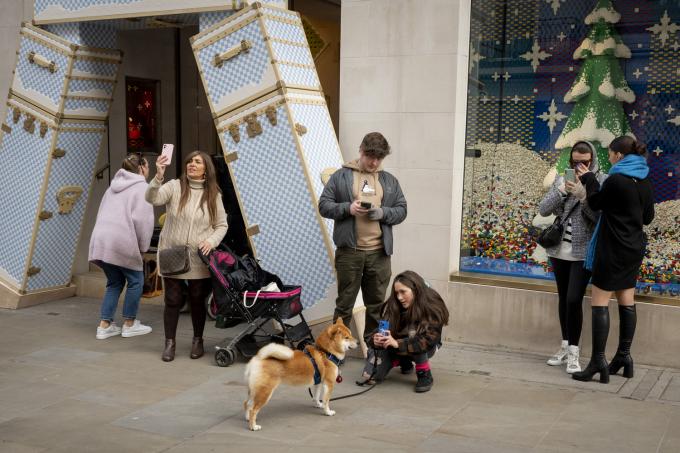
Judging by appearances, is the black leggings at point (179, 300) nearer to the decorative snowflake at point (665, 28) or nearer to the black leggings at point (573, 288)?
the black leggings at point (573, 288)

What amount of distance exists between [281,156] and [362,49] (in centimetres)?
132

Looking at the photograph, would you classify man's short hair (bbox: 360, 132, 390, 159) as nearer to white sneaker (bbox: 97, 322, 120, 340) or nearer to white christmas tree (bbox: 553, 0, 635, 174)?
white christmas tree (bbox: 553, 0, 635, 174)

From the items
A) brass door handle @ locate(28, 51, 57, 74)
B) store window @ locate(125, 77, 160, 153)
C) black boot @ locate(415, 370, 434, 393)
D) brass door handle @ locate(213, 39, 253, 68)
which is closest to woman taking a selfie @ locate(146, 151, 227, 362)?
brass door handle @ locate(213, 39, 253, 68)

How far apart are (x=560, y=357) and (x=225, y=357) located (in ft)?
8.90

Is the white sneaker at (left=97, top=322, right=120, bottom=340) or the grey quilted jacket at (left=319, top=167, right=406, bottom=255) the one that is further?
the white sneaker at (left=97, top=322, right=120, bottom=340)

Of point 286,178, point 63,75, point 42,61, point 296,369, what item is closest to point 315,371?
point 296,369

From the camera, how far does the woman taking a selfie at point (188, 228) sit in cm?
630

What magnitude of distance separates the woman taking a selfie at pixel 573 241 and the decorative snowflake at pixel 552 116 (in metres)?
0.91

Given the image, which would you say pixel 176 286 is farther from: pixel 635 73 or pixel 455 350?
pixel 635 73

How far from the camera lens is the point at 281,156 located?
6.76 m

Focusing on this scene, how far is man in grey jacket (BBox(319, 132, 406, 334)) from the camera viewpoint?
19.7ft

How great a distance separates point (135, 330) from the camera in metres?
7.28

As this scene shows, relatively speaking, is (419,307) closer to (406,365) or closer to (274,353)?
(406,365)

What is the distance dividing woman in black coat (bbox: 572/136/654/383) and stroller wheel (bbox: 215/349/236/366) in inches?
106
